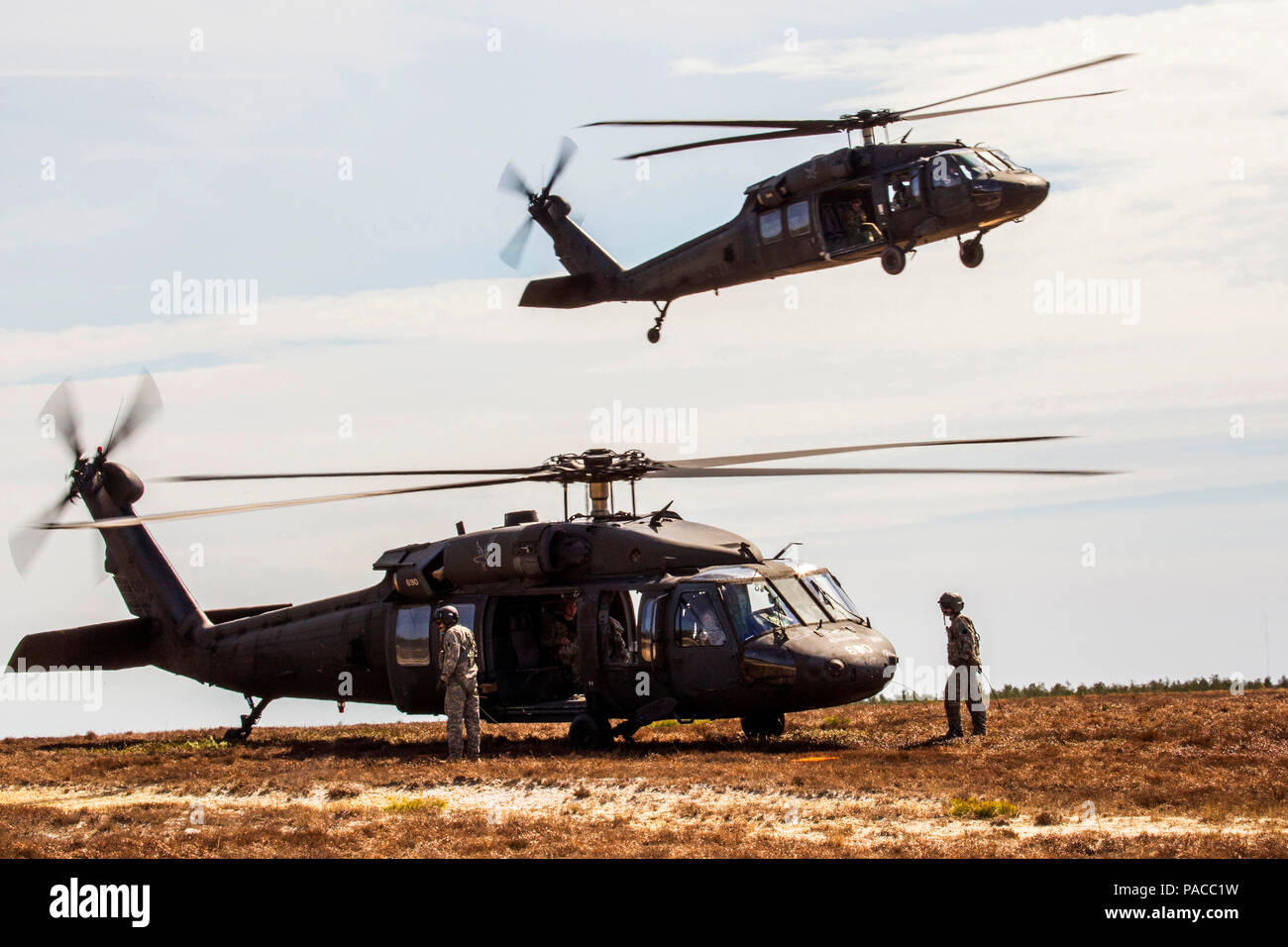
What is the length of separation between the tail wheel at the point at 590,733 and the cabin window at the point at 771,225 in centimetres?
1041

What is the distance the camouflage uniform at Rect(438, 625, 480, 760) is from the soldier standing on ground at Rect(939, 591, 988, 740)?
582 centimetres

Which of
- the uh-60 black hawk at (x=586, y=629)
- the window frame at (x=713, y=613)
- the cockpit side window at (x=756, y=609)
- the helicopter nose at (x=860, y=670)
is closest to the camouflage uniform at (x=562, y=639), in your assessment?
the uh-60 black hawk at (x=586, y=629)

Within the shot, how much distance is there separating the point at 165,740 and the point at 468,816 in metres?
12.0

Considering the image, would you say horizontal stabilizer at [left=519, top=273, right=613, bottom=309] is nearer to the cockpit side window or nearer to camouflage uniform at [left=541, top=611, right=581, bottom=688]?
camouflage uniform at [left=541, top=611, right=581, bottom=688]

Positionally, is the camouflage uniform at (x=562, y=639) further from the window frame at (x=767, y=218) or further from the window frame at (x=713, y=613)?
the window frame at (x=767, y=218)

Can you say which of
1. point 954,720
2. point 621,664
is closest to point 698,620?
point 621,664

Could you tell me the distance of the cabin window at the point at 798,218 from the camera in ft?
82.5

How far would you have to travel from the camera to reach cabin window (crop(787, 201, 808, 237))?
Answer: 25.1 metres

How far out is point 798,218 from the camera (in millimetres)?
25250
